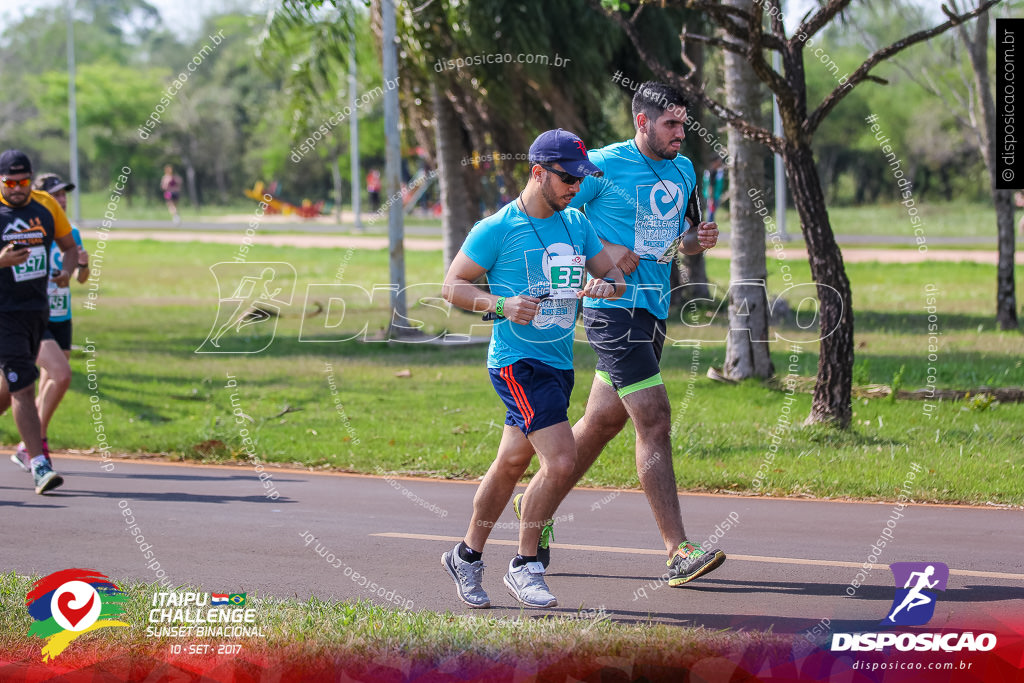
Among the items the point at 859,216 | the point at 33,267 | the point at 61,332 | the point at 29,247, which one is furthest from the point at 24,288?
the point at 859,216

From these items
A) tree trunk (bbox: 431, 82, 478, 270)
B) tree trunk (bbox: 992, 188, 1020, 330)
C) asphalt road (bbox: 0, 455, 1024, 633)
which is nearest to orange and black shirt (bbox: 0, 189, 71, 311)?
asphalt road (bbox: 0, 455, 1024, 633)

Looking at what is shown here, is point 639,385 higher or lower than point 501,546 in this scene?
higher

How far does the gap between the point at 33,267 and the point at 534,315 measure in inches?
171

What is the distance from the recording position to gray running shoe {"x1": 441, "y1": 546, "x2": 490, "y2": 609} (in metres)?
5.23

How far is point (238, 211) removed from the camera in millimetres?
51844

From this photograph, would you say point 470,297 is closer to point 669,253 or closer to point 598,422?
point 598,422

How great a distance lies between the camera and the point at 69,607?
16.3ft

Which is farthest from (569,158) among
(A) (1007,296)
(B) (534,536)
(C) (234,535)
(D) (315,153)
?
(D) (315,153)

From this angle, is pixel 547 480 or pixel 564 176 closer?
pixel 564 176

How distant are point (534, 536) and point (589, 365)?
827cm

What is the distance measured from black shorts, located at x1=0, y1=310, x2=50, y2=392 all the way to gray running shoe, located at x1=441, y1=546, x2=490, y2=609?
3799 millimetres

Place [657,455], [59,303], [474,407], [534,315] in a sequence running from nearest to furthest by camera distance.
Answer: [534,315], [657,455], [59,303], [474,407]

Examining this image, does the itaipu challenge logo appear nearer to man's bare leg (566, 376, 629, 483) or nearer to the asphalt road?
the asphalt road

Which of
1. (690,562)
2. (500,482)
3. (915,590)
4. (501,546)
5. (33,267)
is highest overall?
(33,267)
